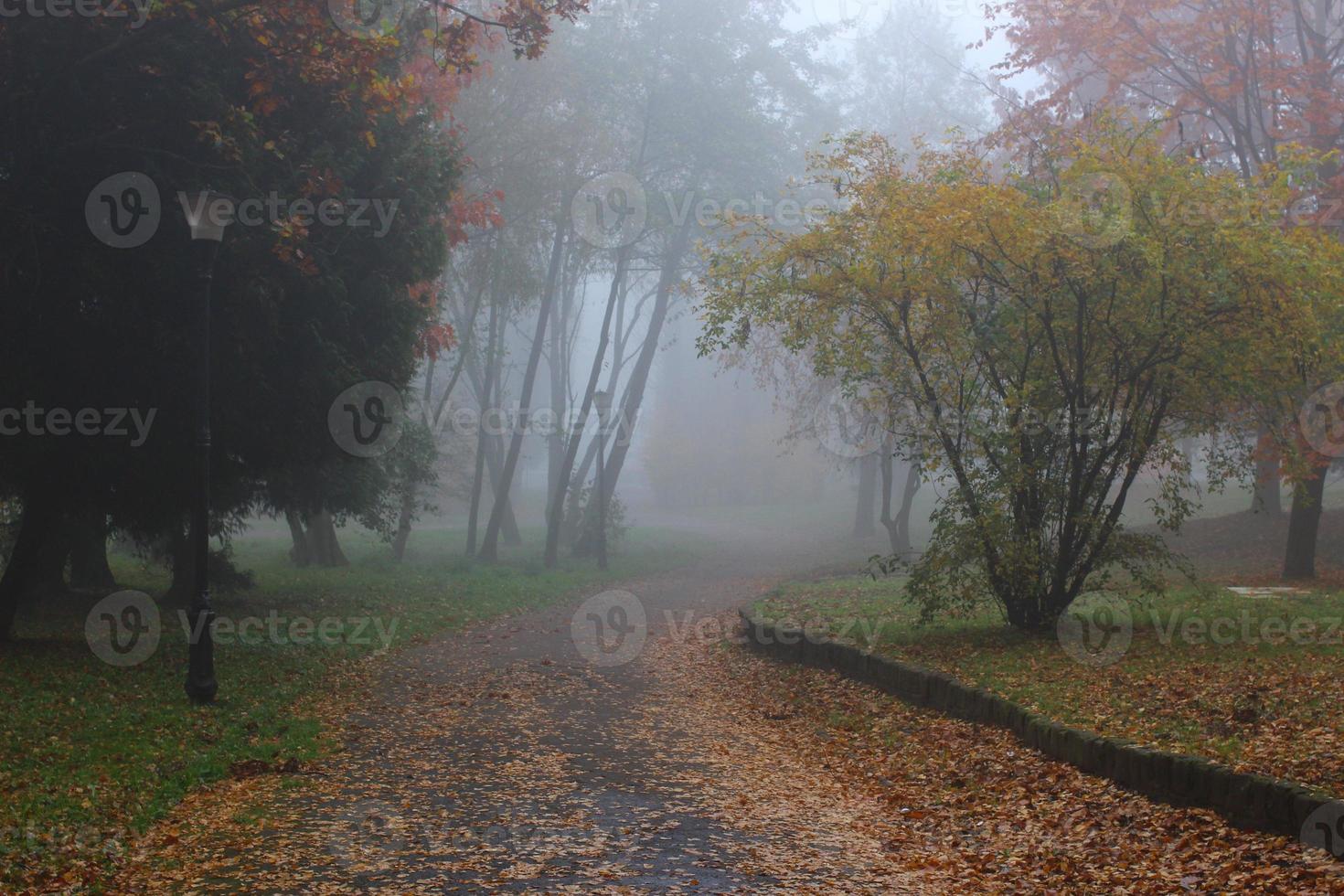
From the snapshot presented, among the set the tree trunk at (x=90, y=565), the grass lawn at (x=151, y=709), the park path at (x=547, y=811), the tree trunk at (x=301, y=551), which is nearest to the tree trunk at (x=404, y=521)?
the tree trunk at (x=301, y=551)

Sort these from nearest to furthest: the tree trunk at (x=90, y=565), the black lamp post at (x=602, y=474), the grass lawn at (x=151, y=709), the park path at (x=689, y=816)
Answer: the park path at (x=689, y=816)
the grass lawn at (x=151, y=709)
the tree trunk at (x=90, y=565)
the black lamp post at (x=602, y=474)

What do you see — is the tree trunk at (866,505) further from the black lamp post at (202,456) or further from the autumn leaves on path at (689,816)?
the black lamp post at (202,456)

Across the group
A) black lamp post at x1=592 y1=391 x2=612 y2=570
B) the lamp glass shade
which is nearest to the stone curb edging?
the lamp glass shade

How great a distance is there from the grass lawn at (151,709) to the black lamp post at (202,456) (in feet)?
1.08

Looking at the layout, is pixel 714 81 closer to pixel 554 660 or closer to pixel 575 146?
pixel 575 146

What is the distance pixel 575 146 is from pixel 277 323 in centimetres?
1600

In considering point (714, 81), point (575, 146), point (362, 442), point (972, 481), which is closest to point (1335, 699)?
point (972, 481)

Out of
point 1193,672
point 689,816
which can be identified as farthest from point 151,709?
point 1193,672

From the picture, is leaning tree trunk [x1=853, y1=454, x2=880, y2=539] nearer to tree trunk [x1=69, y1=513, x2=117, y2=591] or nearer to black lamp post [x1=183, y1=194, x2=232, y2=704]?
tree trunk [x1=69, y1=513, x2=117, y2=591]

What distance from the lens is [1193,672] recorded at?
914cm

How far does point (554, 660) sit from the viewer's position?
14.7 metres

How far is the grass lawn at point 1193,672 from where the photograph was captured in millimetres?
6810

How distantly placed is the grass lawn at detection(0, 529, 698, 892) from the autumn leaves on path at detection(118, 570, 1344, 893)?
0.40m

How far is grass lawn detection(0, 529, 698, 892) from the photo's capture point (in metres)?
6.27
